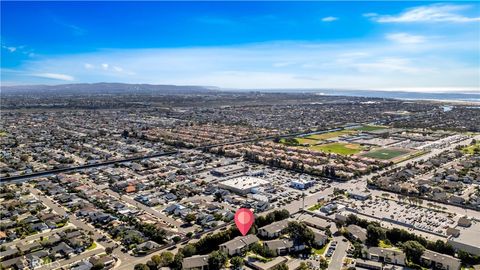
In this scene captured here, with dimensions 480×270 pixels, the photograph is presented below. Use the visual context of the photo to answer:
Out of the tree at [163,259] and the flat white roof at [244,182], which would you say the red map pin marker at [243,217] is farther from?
the flat white roof at [244,182]

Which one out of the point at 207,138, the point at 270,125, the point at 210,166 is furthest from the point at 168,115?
the point at 210,166

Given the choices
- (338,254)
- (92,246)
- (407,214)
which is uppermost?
(407,214)

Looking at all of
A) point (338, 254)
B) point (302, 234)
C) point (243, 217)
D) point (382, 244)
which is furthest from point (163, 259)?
point (382, 244)

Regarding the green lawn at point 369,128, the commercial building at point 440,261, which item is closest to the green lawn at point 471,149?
the green lawn at point 369,128

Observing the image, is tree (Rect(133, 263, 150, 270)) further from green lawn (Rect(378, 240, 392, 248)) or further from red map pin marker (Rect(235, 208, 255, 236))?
green lawn (Rect(378, 240, 392, 248))

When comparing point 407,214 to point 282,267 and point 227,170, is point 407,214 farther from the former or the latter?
point 227,170

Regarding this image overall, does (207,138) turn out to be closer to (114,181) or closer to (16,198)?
(114,181)
